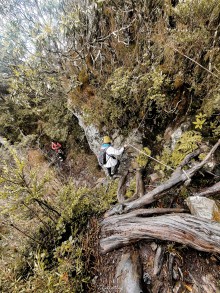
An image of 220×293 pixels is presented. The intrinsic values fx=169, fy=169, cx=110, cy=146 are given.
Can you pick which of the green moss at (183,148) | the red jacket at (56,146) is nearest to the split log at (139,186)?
the green moss at (183,148)

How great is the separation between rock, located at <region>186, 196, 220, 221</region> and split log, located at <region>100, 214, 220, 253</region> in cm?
32

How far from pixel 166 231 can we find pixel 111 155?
2.80 metres

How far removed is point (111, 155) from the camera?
528cm

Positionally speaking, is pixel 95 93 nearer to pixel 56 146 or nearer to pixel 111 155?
pixel 111 155

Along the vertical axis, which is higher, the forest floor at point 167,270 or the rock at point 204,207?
the rock at point 204,207

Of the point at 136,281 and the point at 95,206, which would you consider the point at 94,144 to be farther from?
the point at 136,281

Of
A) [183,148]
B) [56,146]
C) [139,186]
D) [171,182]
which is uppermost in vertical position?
[183,148]

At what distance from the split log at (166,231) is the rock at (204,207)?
0.32m

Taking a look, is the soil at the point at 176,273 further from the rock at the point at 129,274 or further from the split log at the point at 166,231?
the split log at the point at 166,231

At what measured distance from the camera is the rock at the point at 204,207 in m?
2.93

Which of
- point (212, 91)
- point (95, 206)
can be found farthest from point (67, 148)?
point (212, 91)

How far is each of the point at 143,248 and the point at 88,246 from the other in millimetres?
1140

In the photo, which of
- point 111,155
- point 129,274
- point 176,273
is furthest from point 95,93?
point 176,273

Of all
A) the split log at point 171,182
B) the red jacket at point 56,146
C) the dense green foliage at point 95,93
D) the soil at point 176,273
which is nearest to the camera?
the soil at point 176,273
